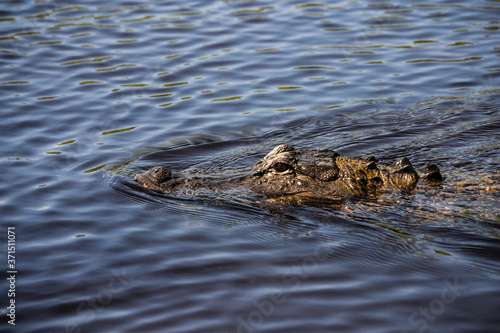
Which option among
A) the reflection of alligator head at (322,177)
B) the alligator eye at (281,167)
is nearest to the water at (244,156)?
the reflection of alligator head at (322,177)

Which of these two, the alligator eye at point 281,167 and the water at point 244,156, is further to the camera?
the alligator eye at point 281,167

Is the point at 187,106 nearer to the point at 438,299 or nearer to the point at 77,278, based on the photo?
the point at 77,278

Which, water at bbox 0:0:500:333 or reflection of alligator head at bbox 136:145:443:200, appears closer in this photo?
water at bbox 0:0:500:333

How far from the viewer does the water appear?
5.34m

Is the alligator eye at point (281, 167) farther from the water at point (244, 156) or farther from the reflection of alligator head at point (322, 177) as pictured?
the water at point (244, 156)

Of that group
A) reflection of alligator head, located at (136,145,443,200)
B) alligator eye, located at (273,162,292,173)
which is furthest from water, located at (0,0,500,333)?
alligator eye, located at (273,162,292,173)

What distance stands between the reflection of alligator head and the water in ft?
0.71

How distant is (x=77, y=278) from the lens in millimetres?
5844

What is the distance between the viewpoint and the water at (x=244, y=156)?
17.5ft

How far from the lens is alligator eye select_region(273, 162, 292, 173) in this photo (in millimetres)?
7113

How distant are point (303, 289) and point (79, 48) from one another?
10.5 metres

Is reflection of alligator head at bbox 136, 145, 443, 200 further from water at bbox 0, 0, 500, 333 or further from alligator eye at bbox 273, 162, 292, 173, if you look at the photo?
water at bbox 0, 0, 500, 333

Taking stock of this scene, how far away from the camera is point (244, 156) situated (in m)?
8.51

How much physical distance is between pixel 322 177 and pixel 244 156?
175 cm
